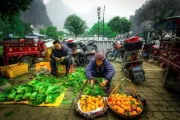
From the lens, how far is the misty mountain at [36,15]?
316 ft

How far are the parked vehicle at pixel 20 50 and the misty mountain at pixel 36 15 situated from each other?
9915cm

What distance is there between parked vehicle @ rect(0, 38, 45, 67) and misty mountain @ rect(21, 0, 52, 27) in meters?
99.2

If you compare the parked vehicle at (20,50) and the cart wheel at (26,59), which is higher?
the parked vehicle at (20,50)

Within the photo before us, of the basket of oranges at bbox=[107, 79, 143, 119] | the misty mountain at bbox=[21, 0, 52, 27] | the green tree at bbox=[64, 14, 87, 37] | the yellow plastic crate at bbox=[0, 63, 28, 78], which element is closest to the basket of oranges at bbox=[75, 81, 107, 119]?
the basket of oranges at bbox=[107, 79, 143, 119]

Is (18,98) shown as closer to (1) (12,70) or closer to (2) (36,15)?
(1) (12,70)

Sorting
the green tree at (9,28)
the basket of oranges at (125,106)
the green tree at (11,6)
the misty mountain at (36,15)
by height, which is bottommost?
the basket of oranges at (125,106)

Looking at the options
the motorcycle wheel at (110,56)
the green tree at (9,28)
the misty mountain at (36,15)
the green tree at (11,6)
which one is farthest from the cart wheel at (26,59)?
the misty mountain at (36,15)

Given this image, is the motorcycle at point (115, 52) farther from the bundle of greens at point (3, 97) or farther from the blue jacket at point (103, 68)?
the bundle of greens at point (3, 97)

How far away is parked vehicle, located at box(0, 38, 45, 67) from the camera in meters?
6.90

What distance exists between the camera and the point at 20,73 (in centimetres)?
641

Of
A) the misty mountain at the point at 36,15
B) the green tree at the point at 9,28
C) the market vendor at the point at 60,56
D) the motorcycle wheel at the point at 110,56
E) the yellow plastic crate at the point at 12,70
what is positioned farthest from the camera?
the misty mountain at the point at 36,15

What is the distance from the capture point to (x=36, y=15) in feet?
347

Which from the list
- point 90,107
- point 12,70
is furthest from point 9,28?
point 90,107

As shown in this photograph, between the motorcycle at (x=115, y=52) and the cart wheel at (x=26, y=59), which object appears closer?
the cart wheel at (x=26, y=59)
